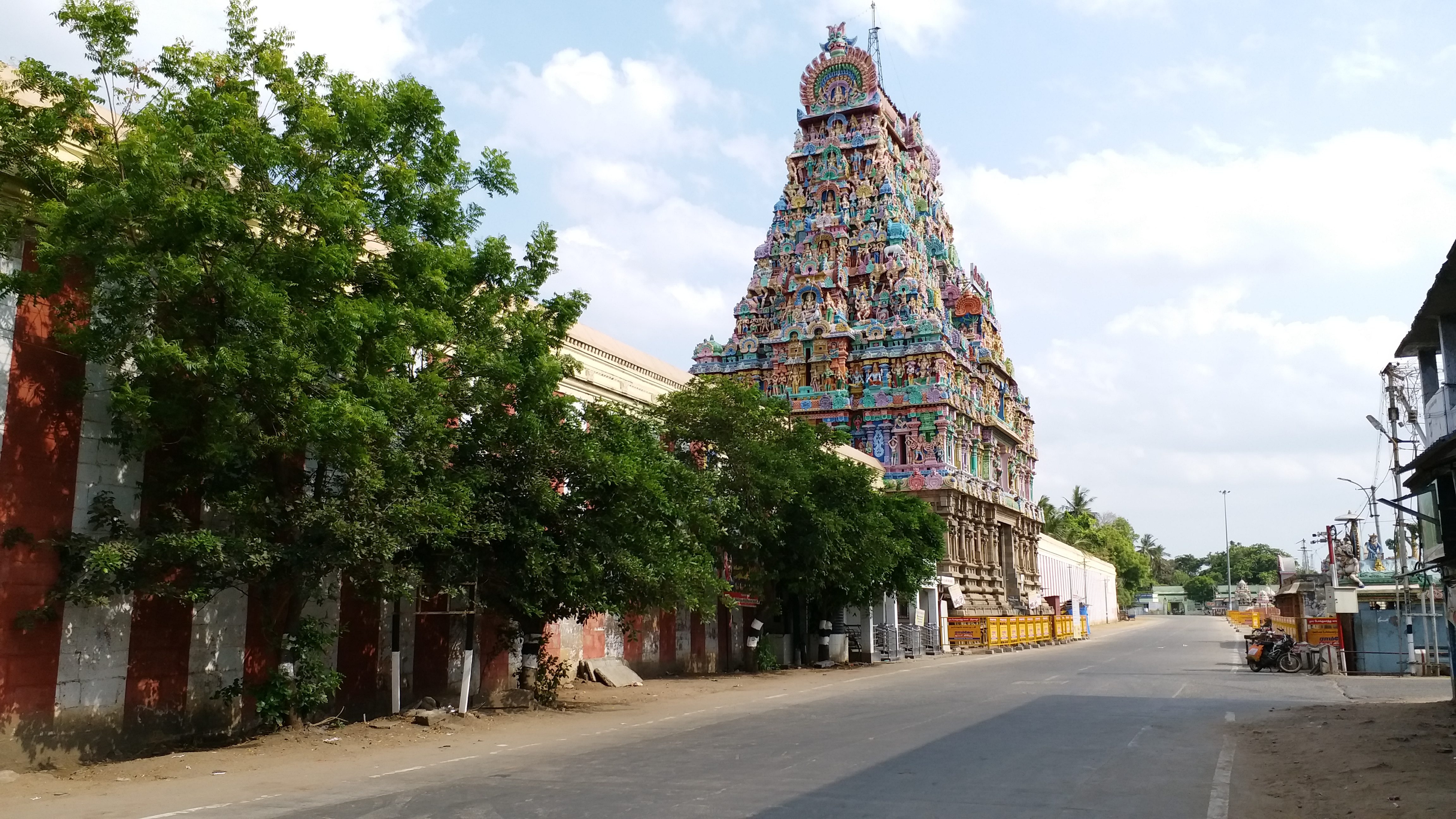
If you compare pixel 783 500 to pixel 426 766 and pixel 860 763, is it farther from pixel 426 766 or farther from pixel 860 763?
pixel 426 766

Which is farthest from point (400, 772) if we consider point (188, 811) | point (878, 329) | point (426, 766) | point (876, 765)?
point (878, 329)

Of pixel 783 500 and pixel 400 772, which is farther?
pixel 783 500

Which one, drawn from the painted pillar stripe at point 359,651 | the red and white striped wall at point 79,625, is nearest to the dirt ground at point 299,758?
the red and white striped wall at point 79,625

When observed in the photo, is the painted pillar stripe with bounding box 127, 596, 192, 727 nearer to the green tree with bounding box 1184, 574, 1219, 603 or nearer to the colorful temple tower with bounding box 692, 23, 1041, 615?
the colorful temple tower with bounding box 692, 23, 1041, 615

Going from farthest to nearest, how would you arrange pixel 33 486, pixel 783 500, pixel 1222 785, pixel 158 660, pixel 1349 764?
pixel 783 500
pixel 158 660
pixel 33 486
pixel 1349 764
pixel 1222 785

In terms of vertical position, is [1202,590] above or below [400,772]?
above

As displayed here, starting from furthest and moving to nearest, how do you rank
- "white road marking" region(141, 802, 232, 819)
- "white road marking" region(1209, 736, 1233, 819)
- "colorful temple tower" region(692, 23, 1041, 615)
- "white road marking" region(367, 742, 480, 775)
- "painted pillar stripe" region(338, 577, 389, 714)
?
"colorful temple tower" region(692, 23, 1041, 615) < "painted pillar stripe" region(338, 577, 389, 714) < "white road marking" region(367, 742, 480, 775) < "white road marking" region(1209, 736, 1233, 819) < "white road marking" region(141, 802, 232, 819)

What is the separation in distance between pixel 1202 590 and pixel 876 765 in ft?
571

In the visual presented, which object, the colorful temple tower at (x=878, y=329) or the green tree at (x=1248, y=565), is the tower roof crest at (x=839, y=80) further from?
the green tree at (x=1248, y=565)

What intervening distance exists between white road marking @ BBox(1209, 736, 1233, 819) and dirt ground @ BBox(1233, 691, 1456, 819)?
0.36 feet

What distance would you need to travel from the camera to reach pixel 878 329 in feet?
189

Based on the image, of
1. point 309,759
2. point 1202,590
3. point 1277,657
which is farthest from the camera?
point 1202,590

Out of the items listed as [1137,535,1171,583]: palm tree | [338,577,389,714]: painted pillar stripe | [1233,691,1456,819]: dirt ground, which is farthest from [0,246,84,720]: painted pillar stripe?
[1137,535,1171,583]: palm tree

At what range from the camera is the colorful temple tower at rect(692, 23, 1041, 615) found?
56.1m
